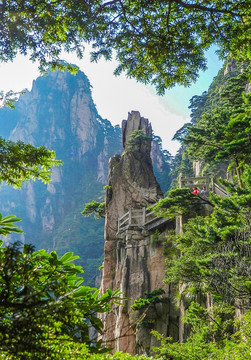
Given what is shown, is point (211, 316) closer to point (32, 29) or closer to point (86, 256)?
point (32, 29)

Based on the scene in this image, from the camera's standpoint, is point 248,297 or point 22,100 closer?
point 248,297

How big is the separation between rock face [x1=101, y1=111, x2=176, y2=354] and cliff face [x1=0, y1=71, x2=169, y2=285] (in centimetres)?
2611

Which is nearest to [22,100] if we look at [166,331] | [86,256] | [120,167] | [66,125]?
[66,125]

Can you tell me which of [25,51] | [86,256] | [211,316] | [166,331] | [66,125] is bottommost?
[166,331]

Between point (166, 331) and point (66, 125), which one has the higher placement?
point (66, 125)

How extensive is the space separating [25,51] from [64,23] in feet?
2.38

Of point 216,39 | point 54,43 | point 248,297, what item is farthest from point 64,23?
point 248,297

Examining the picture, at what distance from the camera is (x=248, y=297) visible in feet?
21.2

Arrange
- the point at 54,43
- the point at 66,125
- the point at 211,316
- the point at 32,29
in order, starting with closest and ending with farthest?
the point at 32,29 → the point at 54,43 → the point at 211,316 → the point at 66,125

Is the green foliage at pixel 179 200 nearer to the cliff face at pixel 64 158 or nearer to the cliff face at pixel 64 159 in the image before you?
the cliff face at pixel 64 159

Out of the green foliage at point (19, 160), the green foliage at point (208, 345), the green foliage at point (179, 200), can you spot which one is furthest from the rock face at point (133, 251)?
the green foliage at point (19, 160)

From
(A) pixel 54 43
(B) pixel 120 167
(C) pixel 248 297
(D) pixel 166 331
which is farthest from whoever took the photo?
(B) pixel 120 167

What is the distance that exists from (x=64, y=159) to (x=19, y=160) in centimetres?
5822

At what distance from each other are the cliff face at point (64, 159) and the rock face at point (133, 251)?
1028 inches
